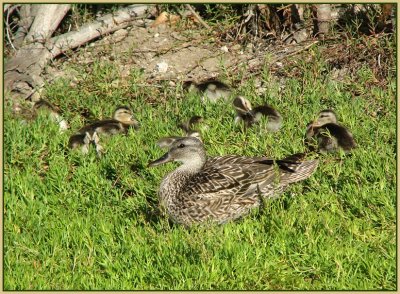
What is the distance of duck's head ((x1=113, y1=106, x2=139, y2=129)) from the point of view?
8.52m

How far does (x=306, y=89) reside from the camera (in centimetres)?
886

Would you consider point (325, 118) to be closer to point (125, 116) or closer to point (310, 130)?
point (310, 130)

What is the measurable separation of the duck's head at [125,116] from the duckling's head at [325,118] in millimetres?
1805

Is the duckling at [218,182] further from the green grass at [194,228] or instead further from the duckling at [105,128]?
the duckling at [105,128]

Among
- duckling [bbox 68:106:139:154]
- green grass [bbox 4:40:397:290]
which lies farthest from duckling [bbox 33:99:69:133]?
duckling [bbox 68:106:139:154]

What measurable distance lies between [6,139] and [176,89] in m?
1.86

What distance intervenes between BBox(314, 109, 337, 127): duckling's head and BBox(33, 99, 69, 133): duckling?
256 cm

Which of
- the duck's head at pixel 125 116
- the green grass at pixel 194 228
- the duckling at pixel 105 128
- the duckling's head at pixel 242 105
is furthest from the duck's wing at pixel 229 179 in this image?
the duck's head at pixel 125 116

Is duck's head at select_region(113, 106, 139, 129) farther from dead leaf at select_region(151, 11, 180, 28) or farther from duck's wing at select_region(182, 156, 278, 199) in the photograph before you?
dead leaf at select_region(151, 11, 180, 28)

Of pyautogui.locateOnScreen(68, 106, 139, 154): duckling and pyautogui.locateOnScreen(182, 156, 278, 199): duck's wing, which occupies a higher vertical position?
pyautogui.locateOnScreen(68, 106, 139, 154): duckling

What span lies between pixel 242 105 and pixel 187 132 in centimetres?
66

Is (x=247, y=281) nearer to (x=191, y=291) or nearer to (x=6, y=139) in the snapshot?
(x=191, y=291)

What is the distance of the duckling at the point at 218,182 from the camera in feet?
21.9

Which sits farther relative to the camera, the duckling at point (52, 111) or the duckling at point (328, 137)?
the duckling at point (52, 111)
